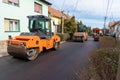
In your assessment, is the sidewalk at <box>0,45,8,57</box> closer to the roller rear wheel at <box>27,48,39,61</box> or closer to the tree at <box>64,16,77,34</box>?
the roller rear wheel at <box>27,48,39,61</box>

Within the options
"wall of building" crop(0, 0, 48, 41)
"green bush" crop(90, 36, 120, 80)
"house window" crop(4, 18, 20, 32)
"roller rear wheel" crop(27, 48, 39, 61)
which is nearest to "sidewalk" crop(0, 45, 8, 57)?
"wall of building" crop(0, 0, 48, 41)

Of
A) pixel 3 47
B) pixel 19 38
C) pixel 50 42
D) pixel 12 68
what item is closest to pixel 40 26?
pixel 50 42

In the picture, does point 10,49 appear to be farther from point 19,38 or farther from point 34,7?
point 34,7

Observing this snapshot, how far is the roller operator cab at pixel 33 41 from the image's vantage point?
10794 mm

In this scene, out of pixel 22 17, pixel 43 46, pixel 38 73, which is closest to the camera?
pixel 38 73

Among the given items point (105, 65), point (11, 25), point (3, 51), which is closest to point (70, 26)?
point (11, 25)

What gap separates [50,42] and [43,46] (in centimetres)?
142

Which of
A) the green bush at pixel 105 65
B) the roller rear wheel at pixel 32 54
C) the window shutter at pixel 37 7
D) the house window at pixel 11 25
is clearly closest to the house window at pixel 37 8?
the window shutter at pixel 37 7

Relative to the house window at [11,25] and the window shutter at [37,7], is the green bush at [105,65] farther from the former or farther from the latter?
the window shutter at [37,7]

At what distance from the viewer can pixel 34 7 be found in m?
22.7

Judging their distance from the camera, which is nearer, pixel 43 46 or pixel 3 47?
pixel 43 46

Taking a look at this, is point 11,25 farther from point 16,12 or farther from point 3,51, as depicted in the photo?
point 3,51

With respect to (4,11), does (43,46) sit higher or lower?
lower

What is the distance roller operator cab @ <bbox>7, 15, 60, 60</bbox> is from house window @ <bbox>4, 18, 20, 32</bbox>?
12.7ft
